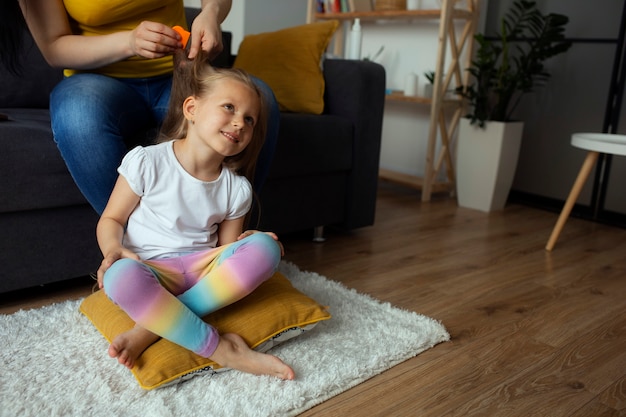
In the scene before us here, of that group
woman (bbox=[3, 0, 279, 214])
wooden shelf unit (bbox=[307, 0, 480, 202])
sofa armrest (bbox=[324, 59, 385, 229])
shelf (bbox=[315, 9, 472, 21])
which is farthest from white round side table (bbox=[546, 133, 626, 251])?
woman (bbox=[3, 0, 279, 214])

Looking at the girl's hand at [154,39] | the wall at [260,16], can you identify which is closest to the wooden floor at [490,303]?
the girl's hand at [154,39]

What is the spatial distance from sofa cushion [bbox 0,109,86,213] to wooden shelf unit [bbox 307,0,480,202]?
1.78 m

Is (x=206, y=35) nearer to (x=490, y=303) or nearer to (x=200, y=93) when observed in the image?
(x=200, y=93)

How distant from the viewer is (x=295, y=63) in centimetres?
199

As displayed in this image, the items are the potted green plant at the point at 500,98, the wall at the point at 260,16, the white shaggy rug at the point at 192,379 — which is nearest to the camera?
the white shaggy rug at the point at 192,379

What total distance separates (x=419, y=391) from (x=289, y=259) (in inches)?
30.4

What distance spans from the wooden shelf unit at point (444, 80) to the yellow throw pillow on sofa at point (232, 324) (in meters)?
1.64

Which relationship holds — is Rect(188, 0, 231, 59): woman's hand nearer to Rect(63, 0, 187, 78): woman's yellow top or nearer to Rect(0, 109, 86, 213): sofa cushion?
Rect(63, 0, 187, 78): woman's yellow top

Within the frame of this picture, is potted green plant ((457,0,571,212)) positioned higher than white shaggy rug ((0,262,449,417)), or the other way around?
potted green plant ((457,0,571,212))

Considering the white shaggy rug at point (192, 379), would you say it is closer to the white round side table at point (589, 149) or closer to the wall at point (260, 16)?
the white round side table at point (589, 149)

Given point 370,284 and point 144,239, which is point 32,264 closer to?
point 144,239

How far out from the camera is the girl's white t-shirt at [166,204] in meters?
1.15

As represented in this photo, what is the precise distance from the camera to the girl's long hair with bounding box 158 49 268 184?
46.5 inches

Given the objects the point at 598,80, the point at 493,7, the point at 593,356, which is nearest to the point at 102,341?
the point at 593,356
